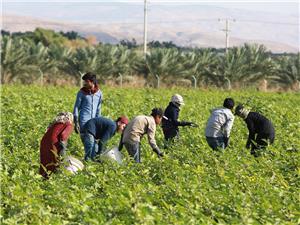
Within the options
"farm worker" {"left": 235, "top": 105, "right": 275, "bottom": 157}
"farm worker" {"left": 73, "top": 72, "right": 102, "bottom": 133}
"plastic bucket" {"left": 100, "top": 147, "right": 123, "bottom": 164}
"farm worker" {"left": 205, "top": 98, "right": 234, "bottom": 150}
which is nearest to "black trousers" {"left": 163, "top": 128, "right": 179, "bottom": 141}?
"farm worker" {"left": 205, "top": 98, "right": 234, "bottom": 150}

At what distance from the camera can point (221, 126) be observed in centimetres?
1287

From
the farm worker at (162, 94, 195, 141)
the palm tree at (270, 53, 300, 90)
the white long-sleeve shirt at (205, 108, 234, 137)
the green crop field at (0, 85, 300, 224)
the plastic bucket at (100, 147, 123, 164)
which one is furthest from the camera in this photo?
the palm tree at (270, 53, 300, 90)

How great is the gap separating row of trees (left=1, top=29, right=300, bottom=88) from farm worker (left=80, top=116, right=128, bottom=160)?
2674 cm

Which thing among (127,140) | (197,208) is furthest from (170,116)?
(197,208)

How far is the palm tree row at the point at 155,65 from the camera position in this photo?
3903 cm

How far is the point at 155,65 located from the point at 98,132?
92.7ft

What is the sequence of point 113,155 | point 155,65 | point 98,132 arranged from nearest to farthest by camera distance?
point 113,155 < point 98,132 < point 155,65

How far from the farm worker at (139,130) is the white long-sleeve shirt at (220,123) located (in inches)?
57.2

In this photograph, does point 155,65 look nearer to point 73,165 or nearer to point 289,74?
point 289,74

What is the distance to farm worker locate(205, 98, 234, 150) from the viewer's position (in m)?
12.8

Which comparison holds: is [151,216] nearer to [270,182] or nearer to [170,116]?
[270,182]

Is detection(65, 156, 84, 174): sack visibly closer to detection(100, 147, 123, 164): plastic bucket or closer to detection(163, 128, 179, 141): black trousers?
detection(100, 147, 123, 164): plastic bucket

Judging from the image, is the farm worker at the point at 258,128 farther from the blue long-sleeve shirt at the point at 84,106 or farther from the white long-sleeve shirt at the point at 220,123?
the blue long-sleeve shirt at the point at 84,106

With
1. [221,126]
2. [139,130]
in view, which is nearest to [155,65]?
[221,126]
